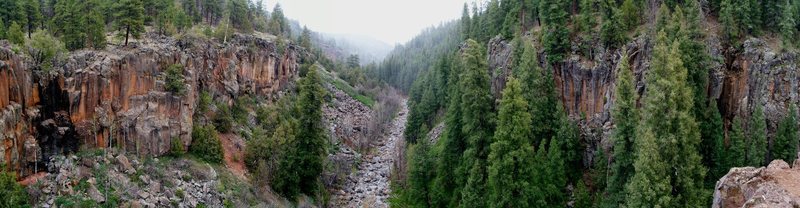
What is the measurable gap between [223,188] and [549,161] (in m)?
27.5

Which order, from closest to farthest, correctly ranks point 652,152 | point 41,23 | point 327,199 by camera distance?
point 652,152
point 327,199
point 41,23

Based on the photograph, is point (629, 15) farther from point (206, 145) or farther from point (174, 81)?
point (174, 81)

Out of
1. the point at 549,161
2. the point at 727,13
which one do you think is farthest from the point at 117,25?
the point at 727,13

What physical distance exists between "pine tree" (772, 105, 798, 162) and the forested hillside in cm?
7

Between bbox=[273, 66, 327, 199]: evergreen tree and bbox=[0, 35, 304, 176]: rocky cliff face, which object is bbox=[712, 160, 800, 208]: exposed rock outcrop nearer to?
bbox=[273, 66, 327, 199]: evergreen tree

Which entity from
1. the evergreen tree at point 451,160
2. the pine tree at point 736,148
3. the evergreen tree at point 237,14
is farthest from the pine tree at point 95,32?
the pine tree at point 736,148

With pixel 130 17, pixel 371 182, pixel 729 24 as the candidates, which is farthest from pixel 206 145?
pixel 729 24

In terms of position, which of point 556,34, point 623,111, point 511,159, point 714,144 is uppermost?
point 556,34

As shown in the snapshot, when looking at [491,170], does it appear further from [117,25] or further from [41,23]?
[41,23]

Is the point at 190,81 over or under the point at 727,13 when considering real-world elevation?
under

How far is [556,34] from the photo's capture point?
161 ft

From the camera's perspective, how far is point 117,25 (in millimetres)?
50375

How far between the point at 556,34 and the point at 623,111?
15.1 metres

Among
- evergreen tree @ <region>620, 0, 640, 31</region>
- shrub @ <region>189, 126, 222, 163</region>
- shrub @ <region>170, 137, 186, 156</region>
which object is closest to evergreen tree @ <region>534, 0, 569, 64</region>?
evergreen tree @ <region>620, 0, 640, 31</region>
